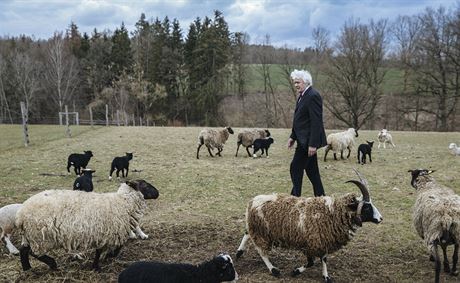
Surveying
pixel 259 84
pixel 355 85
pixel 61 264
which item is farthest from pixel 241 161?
pixel 259 84

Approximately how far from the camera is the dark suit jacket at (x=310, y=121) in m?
6.73

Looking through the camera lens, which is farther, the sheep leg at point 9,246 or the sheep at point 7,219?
the sheep leg at point 9,246

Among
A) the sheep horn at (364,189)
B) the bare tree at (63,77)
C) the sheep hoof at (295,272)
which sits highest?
the bare tree at (63,77)

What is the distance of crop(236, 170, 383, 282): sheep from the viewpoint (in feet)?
18.6

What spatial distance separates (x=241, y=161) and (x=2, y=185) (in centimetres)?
860

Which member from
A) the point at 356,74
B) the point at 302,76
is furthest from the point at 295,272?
the point at 356,74

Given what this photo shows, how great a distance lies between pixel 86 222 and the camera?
19.1 ft

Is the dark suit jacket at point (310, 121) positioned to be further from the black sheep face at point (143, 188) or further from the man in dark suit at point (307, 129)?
the black sheep face at point (143, 188)

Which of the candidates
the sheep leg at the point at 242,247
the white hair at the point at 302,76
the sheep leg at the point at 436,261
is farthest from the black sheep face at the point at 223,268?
the white hair at the point at 302,76

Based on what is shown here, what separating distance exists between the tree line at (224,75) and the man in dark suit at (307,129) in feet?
133

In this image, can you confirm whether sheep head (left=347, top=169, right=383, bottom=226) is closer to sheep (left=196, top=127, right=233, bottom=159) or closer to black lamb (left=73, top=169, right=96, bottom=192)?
black lamb (left=73, top=169, right=96, bottom=192)

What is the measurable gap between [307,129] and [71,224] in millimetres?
4082

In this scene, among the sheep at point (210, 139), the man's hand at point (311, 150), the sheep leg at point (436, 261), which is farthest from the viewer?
the sheep at point (210, 139)

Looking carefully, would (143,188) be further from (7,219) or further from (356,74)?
(356,74)
